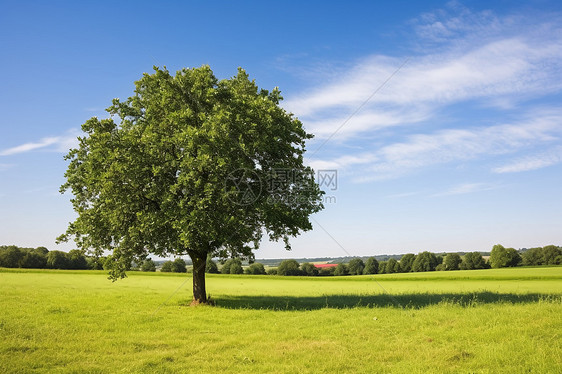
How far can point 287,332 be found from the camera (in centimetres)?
1784

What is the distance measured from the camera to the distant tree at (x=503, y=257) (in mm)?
82938

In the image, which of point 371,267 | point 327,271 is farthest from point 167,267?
point 371,267

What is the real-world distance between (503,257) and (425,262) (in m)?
16.8

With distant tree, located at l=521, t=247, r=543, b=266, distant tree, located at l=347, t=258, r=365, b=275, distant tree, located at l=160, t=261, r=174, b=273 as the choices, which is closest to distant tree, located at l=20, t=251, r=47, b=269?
distant tree, located at l=160, t=261, r=174, b=273

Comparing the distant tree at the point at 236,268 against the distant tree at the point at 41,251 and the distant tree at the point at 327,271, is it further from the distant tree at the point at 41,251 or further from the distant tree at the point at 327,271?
the distant tree at the point at 41,251

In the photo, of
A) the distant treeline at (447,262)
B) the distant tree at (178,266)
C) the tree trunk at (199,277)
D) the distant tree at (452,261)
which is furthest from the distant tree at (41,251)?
the distant tree at (452,261)

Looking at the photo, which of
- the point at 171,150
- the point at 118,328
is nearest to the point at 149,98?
the point at 171,150

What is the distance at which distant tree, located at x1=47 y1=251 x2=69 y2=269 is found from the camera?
7956cm

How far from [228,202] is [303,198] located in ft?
19.7

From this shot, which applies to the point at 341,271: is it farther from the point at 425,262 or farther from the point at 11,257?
the point at 11,257

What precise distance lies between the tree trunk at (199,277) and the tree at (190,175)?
0.08 meters

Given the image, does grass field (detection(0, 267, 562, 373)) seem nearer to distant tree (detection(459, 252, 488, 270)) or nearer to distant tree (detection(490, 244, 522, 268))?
distant tree (detection(459, 252, 488, 270))

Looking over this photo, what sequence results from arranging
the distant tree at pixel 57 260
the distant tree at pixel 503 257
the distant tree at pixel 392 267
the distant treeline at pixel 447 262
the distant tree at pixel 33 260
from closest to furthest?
the distant tree at pixel 33 260 → the distant tree at pixel 57 260 → the distant tree at pixel 503 257 → the distant treeline at pixel 447 262 → the distant tree at pixel 392 267

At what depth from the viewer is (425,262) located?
8694cm
